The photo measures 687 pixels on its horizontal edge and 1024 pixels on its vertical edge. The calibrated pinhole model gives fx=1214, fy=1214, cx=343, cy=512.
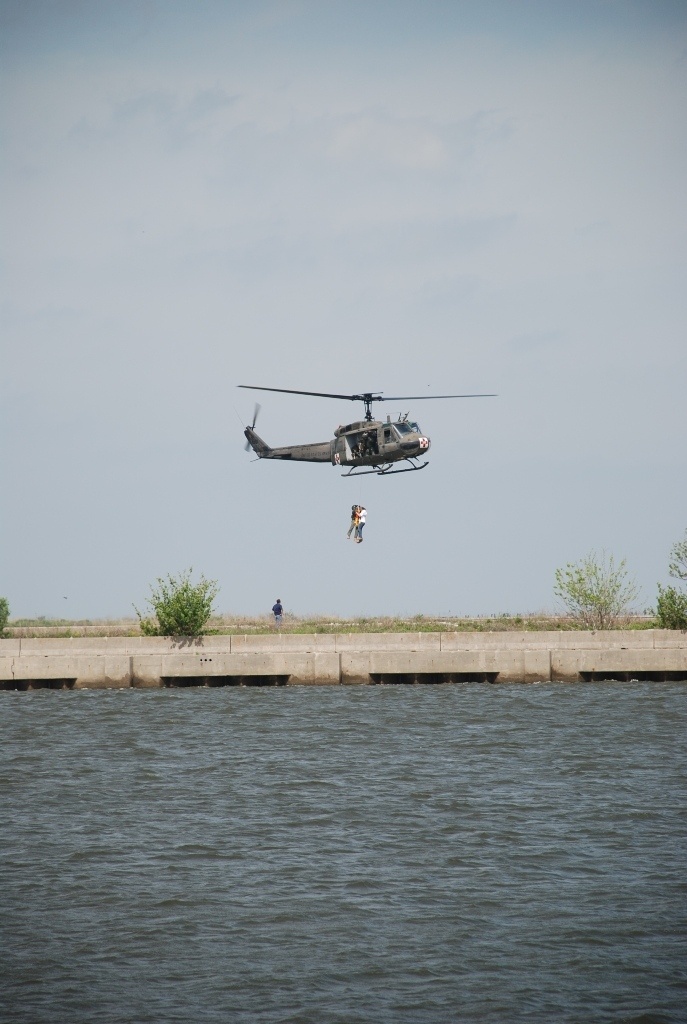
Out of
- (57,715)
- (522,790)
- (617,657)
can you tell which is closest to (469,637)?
(617,657)

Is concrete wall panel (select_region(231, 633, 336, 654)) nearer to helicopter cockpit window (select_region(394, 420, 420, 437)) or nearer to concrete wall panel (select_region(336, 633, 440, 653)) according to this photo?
concrete wall panel (select_region(336, 633, 440, 653))

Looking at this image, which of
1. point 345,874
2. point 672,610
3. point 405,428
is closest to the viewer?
point 345,874

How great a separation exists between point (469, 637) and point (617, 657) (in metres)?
5.86

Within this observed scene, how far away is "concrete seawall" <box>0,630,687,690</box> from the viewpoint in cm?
4547

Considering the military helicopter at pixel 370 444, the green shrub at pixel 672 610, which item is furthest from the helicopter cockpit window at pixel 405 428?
the green shrub at pixel 672 610

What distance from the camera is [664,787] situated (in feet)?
84.5

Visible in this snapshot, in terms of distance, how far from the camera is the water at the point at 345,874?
44.5 ft

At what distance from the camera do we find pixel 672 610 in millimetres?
53625

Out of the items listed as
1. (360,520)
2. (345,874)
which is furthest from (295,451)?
(345,874)

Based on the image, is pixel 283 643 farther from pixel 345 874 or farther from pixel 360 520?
pixel 345 874

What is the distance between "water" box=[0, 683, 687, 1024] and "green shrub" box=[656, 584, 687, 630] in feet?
63.1

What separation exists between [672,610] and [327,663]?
1721 centimetres

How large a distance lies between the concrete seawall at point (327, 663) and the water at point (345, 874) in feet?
32.3

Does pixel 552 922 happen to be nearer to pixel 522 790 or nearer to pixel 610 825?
pixel 610 825
